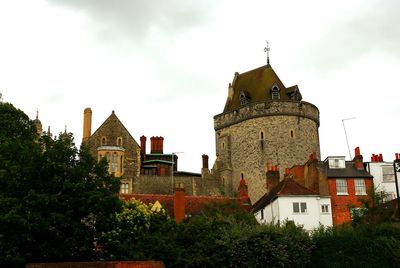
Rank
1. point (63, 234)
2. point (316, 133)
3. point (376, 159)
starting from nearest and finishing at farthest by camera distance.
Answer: point (63, 234)
point (376, 159)
point (316, 133)

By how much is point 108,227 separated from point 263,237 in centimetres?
839

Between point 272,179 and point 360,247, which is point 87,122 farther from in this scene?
point 360,247

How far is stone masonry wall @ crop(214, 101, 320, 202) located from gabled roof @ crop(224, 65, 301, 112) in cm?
203

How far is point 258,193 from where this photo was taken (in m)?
63.5

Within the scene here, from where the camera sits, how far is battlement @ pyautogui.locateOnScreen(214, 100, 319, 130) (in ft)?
219

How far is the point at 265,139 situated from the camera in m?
65.7

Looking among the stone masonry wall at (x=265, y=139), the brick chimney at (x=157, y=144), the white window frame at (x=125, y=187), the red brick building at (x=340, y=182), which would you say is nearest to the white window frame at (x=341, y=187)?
the red brick building at (x=340, y=182)

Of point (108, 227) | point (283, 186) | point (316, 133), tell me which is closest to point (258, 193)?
point (316, 133)

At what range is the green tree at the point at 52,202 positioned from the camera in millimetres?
27103

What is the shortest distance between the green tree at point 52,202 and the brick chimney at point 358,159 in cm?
2816

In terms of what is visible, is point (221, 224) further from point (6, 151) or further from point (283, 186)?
point (283, 186)

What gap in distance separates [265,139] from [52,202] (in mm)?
40759

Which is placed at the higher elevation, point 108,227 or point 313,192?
point 313,192

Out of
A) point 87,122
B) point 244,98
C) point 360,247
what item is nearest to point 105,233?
point 360,247
